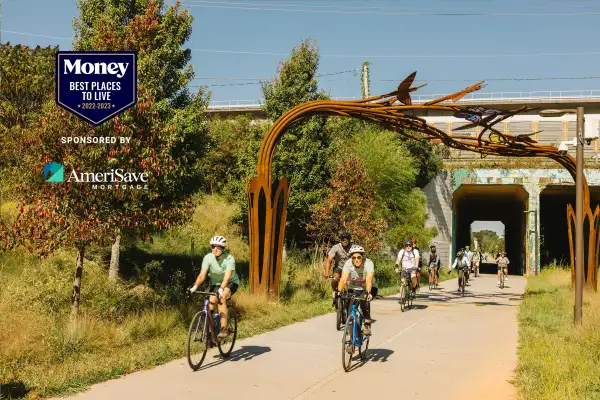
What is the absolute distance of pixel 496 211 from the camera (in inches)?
2286

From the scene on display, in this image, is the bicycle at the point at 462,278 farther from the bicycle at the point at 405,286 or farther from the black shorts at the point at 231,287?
the black shorts at the point at 231,287

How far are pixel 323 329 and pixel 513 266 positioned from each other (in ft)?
167

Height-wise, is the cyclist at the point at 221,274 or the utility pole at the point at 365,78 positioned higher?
the utility pole at the point at 365,78

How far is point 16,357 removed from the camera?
298 inches

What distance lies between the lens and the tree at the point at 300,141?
2836cm

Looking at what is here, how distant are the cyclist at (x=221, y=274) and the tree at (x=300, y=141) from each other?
19.7 metres

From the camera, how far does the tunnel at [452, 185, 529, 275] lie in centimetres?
4209

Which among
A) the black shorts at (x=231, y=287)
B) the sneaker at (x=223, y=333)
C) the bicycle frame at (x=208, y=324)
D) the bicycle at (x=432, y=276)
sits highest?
the black shorts at (x=231, y=287)

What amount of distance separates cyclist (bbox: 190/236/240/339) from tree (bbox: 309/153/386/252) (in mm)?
15176

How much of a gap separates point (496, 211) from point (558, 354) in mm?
51484

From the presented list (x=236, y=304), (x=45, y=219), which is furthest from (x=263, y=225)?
(x=45, y=219)

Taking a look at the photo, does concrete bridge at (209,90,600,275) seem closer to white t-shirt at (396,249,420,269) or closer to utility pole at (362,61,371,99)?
utility pole at (362,61,371,99)

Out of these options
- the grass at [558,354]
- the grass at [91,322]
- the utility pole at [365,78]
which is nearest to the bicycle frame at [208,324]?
the grass at [91,322]

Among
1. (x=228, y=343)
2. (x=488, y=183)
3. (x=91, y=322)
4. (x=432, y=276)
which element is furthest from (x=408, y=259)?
(x=488, y=183)
